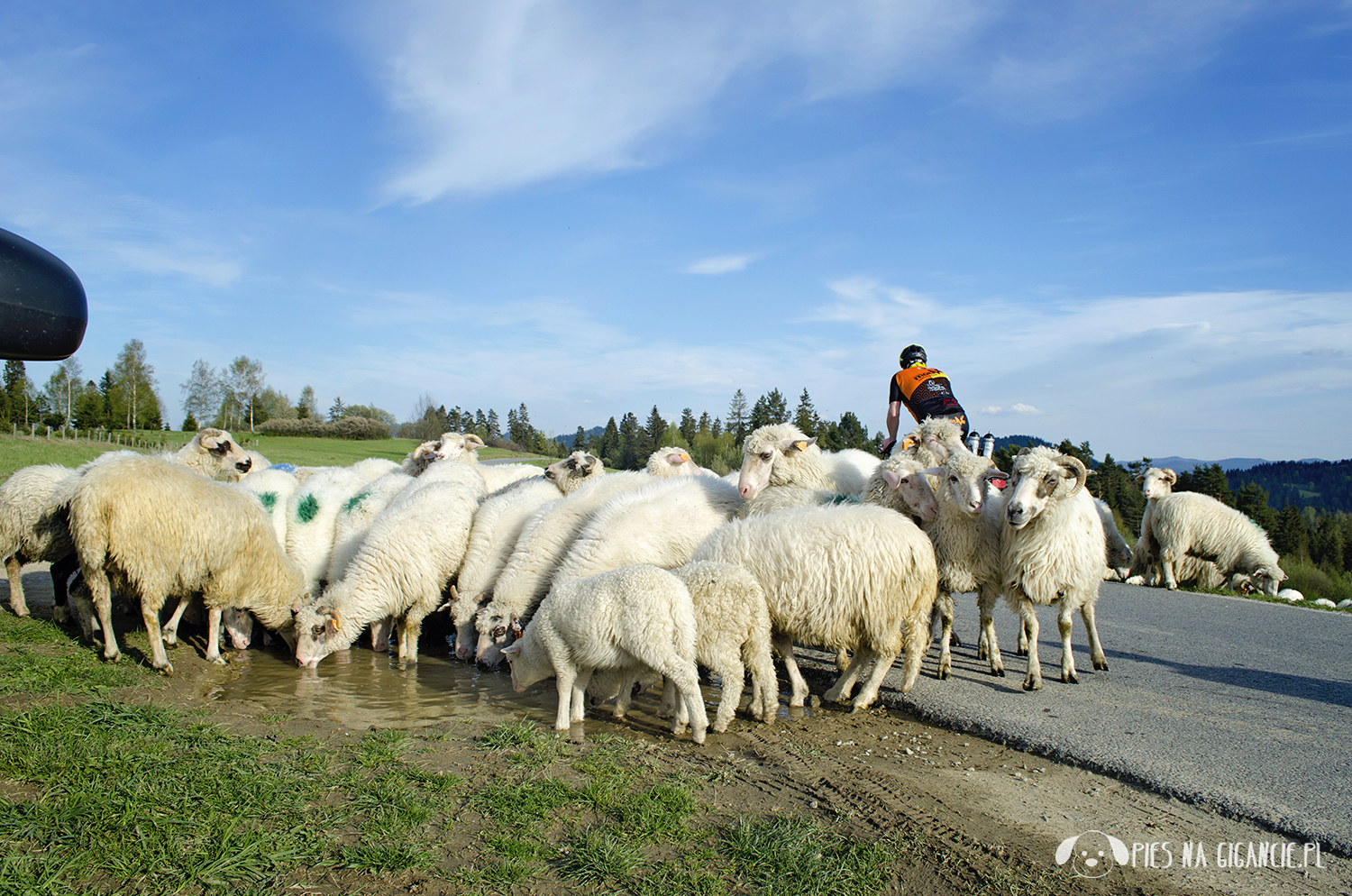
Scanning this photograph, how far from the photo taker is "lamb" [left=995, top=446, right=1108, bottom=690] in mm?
6543

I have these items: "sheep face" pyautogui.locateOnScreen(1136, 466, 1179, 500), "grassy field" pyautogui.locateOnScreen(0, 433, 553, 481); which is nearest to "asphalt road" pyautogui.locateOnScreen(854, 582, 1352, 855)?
"sheep face" pyautogui.locateOnScreen(1136, 466, 1179, 500)

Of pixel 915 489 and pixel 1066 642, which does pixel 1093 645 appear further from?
pixel 915 489

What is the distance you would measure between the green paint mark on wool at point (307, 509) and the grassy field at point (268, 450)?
37.3 ft

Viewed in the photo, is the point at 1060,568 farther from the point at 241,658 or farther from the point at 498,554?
the point at 241,658

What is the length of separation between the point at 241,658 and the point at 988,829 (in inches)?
286

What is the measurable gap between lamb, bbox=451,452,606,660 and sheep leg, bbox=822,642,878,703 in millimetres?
3657

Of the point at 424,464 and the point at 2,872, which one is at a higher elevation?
the point at 424,464

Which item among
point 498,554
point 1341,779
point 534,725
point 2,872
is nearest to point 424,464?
point 498,554

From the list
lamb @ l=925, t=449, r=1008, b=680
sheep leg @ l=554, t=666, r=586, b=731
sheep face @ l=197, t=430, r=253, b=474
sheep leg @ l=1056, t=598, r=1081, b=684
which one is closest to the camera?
sheep leg @ l=554, t=666, r=586, b=731

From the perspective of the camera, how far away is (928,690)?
6336 millimetres

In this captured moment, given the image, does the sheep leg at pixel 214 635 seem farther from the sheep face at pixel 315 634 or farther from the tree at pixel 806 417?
the tree at pixel 806 417

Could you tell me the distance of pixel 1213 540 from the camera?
14.4 metres

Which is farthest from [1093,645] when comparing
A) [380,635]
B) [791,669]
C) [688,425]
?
[688,425]

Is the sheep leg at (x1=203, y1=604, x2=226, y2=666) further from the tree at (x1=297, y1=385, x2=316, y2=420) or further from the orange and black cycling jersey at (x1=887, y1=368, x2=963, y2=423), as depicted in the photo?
the tree at (x1=297, y1=385, x2=316, y2=420)
